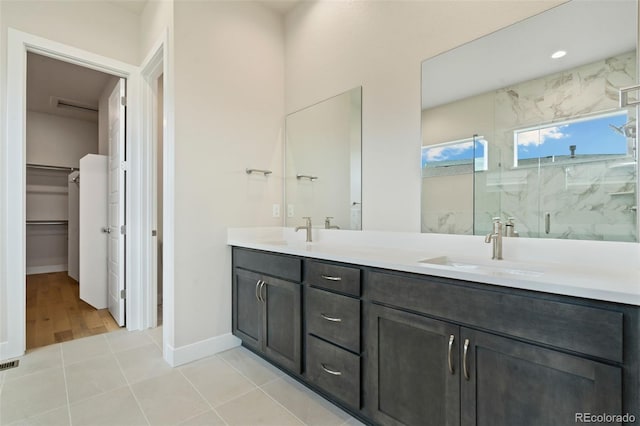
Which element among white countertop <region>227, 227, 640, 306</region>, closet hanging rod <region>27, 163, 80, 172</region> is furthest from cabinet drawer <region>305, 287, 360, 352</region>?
closet hanging rod <region>27, 163, 80, 172</region>

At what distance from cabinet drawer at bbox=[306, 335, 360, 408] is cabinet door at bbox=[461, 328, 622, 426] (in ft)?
1.80

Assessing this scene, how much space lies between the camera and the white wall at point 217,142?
2.33 m

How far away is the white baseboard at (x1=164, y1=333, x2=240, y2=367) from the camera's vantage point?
7.45ft

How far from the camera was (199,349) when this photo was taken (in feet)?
7.79

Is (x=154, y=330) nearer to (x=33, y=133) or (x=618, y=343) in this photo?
(x=618, y=343)

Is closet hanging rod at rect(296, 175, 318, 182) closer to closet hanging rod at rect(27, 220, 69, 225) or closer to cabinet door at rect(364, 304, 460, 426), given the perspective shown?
cabinet door at rect(364, 304, 460, 426)

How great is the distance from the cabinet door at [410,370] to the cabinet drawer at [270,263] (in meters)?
0.57

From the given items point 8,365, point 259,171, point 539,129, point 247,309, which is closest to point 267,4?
point 259,171

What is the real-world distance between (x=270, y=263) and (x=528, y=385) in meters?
1.51

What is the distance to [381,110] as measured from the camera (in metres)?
2.16

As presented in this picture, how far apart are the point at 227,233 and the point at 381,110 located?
151 centimetres

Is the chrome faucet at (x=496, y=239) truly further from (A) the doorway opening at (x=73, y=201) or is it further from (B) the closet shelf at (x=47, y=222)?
(B) the closet shelf at (x=47, y=222)

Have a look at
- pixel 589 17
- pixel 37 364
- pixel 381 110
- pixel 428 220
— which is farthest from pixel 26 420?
pixel 589 17

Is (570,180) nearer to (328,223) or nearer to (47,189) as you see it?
(328,223)
